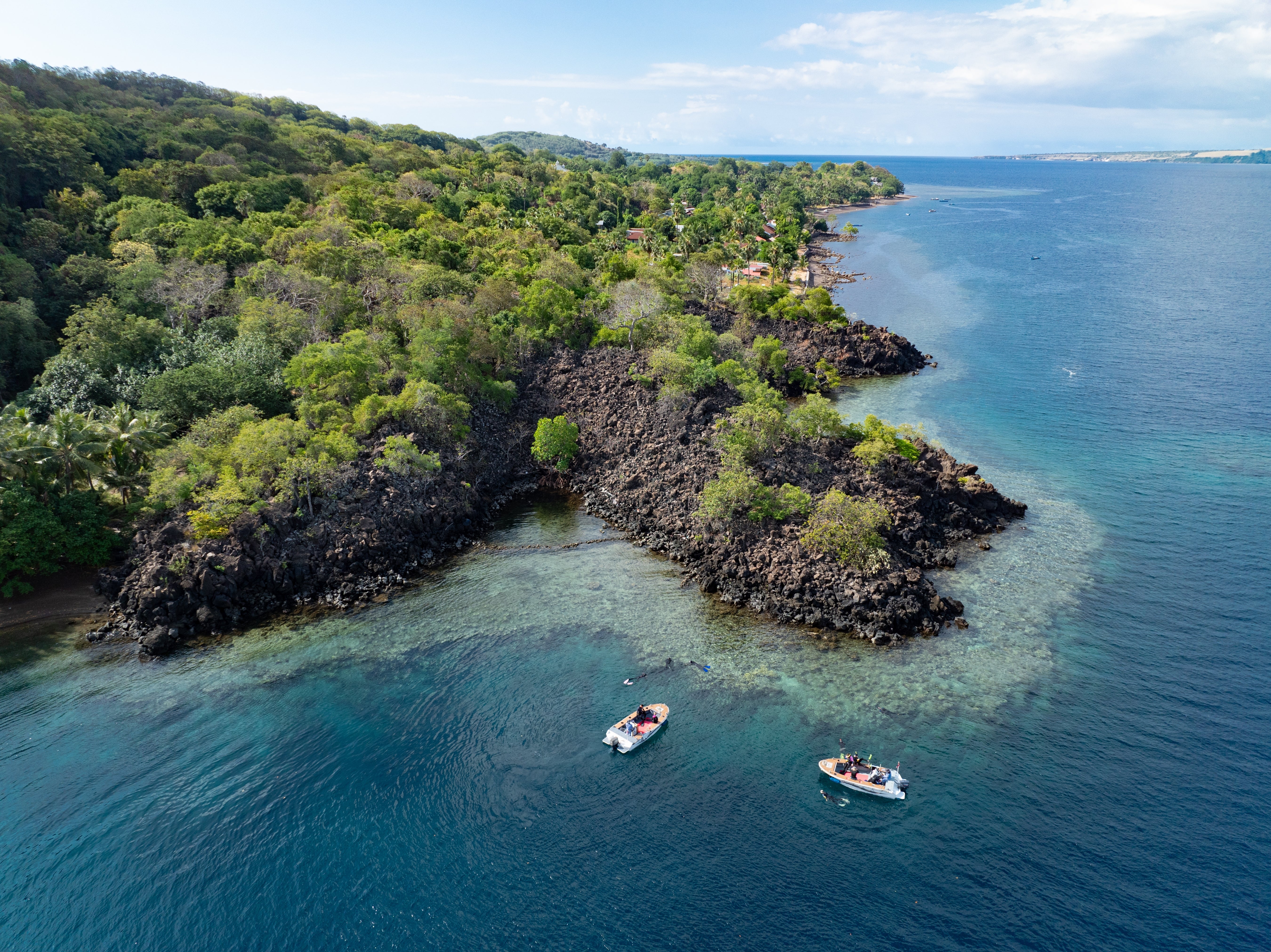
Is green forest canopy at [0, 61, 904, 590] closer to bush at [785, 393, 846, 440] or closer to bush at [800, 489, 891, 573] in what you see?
bush at [785, 393, 846, 440]

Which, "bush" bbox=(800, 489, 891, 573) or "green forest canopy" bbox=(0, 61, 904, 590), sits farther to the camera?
"green forest canopy" bbox=(0, 61, 904, 590)

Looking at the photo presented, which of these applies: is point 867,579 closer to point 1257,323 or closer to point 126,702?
point 126,702

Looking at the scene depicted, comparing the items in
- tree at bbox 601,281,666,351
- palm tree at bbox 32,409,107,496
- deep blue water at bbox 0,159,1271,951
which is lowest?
deep blue water at bbox 0,159,1271,951

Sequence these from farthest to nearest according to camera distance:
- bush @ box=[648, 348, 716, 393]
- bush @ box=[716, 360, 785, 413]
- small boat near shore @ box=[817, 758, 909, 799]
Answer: bush @ box=[648, 348, 716, 393] → bush @ box=[716, 360, 785, 413] → small boat near shore @ box=[817, 758, 909, 799]

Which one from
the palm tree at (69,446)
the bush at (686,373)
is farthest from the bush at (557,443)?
the palm tree at (69,446)

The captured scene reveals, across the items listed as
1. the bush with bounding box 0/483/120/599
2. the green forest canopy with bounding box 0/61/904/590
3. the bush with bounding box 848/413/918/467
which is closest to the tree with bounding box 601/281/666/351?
the green forest canopy with bounding box 0/61/904/590

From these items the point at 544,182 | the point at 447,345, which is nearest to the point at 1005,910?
the point at 447,345

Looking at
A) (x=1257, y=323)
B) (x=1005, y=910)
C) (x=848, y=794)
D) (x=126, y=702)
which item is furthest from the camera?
(x=1257, y=323)

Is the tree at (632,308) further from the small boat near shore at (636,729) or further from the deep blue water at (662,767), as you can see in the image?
the small boat near shore at (636,729)
